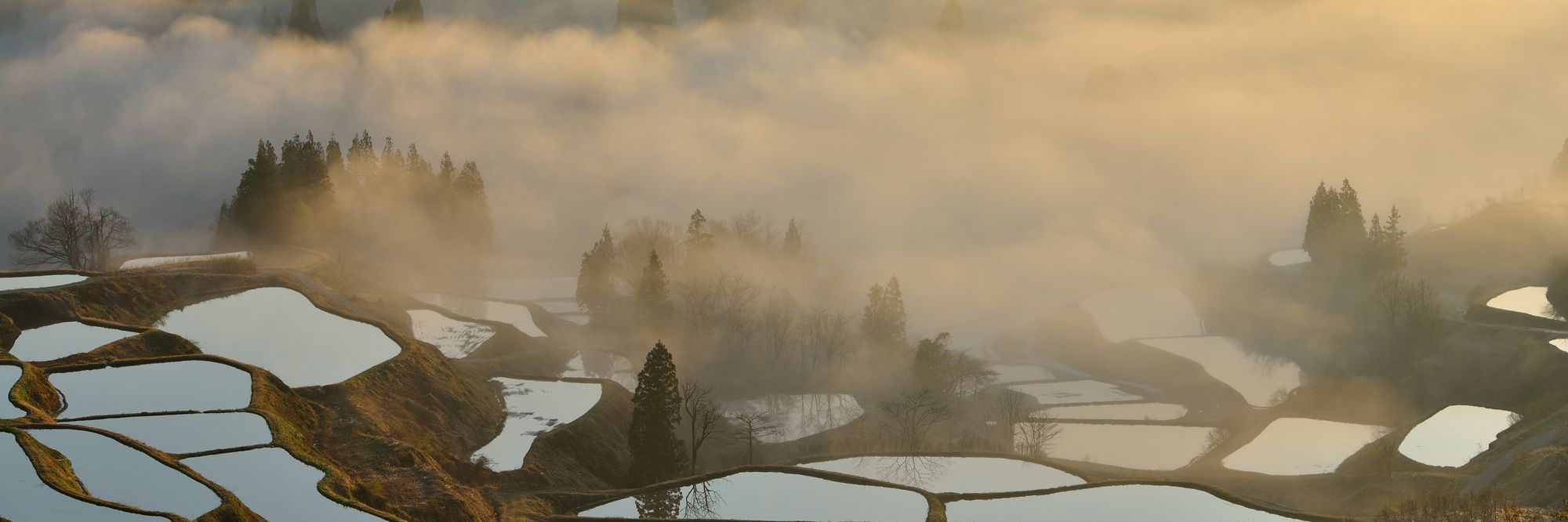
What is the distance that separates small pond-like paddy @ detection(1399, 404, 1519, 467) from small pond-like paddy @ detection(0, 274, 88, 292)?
231ft

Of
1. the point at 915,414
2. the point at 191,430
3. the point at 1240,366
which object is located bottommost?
the point at 191,430

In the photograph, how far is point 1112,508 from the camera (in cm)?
4888

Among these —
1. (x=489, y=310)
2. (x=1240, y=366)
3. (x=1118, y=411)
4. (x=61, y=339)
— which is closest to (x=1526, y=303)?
(x=1240, y=366)

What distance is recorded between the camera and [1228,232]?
176m

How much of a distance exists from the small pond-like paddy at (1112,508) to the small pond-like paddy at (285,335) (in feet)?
95.3

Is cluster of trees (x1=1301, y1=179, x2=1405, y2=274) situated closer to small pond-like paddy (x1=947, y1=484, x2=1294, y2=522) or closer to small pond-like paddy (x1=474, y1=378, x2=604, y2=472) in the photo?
small pond-like paddy (x1=947, y1=484, x2=1294, y2=522)

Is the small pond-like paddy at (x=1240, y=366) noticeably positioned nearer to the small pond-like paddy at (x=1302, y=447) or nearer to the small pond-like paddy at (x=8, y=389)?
the small pond-like paddy at (x=1302, y=447)

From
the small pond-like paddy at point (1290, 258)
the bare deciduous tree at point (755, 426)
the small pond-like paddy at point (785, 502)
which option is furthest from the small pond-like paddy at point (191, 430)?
the small pond-like paddy at point (1290, 258)

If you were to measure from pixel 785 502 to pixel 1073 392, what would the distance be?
61176 millimetres

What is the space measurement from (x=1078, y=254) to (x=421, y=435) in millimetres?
125001

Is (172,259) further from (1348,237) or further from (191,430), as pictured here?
(1348,237)

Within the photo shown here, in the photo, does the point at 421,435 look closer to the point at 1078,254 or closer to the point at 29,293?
the point at 29,293

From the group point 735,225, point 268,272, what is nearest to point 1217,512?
point 268,272

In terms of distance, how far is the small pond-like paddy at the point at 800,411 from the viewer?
281 feet
